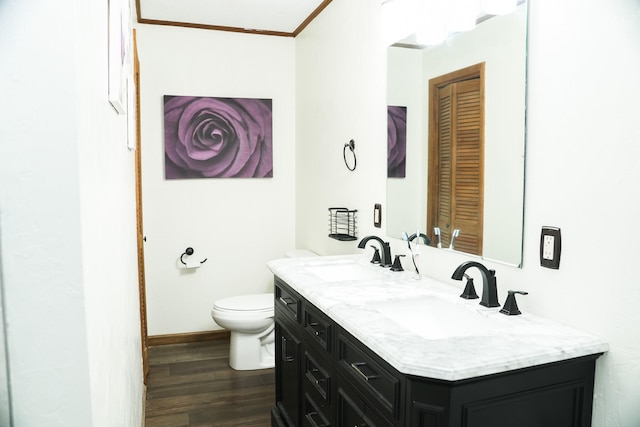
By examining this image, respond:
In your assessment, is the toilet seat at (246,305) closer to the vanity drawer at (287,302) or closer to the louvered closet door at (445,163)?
the vanity drawer at (287,302)

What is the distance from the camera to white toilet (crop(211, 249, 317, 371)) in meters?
3.38

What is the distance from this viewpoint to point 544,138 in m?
1.62

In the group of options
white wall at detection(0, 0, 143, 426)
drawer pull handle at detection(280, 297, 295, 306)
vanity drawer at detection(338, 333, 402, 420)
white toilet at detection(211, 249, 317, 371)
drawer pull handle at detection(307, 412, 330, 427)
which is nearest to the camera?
white wall at detection(0, 0, 143, 426)

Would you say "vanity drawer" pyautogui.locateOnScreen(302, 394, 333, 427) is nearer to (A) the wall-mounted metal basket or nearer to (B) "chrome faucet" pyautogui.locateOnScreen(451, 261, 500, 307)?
(B) "chrome faucet" pyautogui.locateOnScreen(451, 261, 500, 307)

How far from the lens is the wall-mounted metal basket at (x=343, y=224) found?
305 cm

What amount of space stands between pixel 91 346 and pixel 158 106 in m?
3.36

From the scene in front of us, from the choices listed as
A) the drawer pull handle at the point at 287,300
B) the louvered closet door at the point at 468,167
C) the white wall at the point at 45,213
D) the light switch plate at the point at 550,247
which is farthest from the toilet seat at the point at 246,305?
the white wall at the point at 45,213

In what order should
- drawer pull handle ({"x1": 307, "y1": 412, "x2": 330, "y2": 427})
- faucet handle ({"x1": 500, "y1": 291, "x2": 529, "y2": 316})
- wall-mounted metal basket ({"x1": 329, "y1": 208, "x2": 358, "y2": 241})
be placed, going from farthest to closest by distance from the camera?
wall-mounted metal basket ({"x1": 329, "y1": 208, "x2": 358, "y2": 241}) < drawer pull handle ({"x1": 307, "y1": 412, "x2": 330, "y2": 427}) < faucet handle ({"x1": 500, "y1": 291, "x2": 529, "y2": 316})

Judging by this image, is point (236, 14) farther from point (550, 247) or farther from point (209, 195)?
point (550, 247)

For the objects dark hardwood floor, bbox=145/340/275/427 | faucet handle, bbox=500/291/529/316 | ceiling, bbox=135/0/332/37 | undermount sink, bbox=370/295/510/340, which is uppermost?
ceiling, bbox=135/0/332/37

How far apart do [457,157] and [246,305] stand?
1.95 meters

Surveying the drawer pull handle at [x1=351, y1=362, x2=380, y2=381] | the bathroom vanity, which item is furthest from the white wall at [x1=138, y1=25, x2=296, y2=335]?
the drawer pull handle at [x1=351, y1=362, x2=380, y2=381]

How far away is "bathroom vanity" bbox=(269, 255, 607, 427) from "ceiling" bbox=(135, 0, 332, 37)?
6.97 ft

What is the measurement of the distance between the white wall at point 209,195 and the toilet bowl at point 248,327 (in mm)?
610
